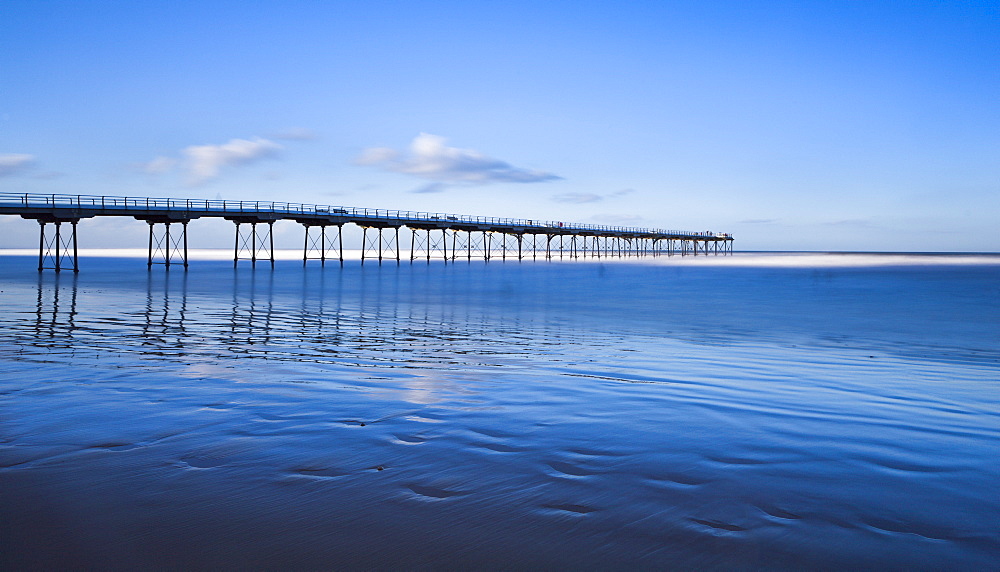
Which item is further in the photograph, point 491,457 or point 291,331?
point 291,331

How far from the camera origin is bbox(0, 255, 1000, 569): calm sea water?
3.59m

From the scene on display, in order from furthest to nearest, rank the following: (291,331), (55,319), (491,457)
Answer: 1. (55,319)
2. (291,331)
3. (491,457)

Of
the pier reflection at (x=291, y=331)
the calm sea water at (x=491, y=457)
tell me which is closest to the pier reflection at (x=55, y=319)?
the pier reflection at (x=291, y=331)

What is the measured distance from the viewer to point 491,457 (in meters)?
5.17

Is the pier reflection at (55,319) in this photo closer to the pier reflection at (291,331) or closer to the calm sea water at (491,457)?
the pier reflection at (291,331)

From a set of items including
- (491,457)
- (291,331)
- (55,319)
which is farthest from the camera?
(55,319)

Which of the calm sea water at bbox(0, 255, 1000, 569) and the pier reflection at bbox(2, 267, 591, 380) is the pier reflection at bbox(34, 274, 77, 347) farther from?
the calm sea water at bbox(0, 255, 1000, 569)

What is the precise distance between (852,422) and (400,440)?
4.47 m

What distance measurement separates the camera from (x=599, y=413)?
682cm

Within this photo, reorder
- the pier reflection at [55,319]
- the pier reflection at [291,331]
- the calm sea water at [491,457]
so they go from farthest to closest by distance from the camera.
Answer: the pier reflection at [55,319] < the pier reflection at [291,331] < the calm sea water at [491,457]

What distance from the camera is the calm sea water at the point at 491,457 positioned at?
3586 millimetres

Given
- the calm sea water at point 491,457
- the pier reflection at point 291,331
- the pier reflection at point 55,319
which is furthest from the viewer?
the pier reflection at point 55,319

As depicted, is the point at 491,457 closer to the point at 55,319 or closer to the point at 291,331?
the point at 291,331

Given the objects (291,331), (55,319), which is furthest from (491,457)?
(55,319)
